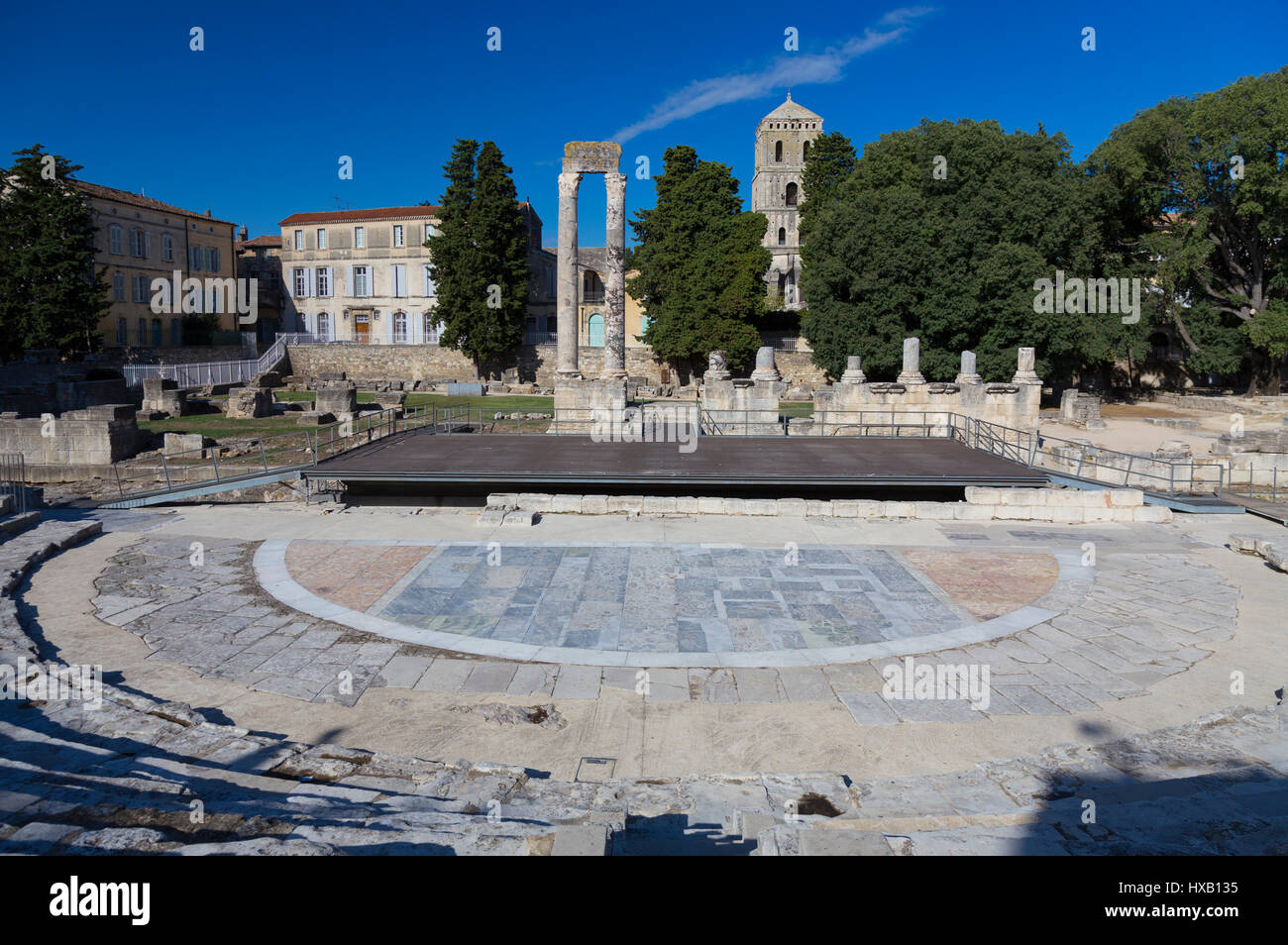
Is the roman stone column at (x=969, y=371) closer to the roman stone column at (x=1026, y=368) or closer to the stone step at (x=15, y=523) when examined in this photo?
the roman stone column at (x=1026, y=368)

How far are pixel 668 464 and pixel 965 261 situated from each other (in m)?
25.3

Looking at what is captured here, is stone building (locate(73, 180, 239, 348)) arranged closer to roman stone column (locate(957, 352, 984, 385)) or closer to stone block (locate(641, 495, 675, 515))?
stone block (locate(641, 495, 675, 515))

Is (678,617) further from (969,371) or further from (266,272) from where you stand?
(266,272)

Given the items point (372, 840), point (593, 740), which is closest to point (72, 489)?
point (593, 740)

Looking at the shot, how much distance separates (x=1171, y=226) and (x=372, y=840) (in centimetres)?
4982

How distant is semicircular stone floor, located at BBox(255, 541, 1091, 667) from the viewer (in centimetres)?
967

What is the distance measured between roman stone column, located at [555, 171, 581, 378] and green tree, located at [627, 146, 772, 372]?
17519 millimetres

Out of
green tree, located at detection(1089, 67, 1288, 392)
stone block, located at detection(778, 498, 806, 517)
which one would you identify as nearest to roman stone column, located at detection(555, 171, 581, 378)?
stone block, located at detection(778, 498, 806, 517)

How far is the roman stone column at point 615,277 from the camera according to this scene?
30.6 meters

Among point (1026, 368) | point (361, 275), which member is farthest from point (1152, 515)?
point (361, 275)

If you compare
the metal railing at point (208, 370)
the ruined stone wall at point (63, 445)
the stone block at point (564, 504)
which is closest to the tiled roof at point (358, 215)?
the metal railing at point (208, 370)

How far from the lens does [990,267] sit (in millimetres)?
36312

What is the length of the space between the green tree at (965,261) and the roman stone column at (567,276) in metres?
14.6
